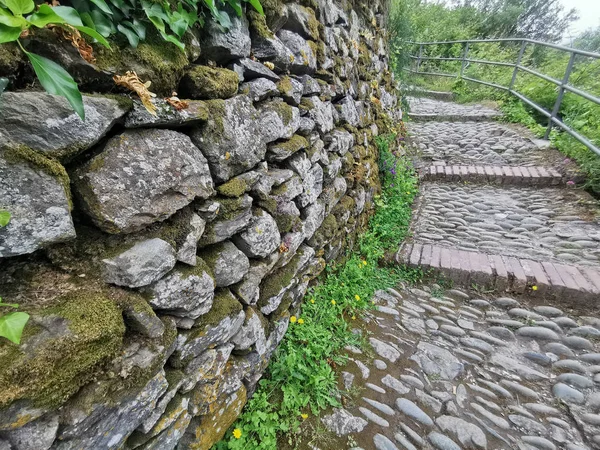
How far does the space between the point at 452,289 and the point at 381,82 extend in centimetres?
325

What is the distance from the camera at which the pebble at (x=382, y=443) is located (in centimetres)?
156

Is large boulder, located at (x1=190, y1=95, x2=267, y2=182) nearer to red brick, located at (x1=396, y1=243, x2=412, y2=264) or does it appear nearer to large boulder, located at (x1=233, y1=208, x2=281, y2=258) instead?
large boulder, located at (x1=233, y1=208, x2=281, y2=258)

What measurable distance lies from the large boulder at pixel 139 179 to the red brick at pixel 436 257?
2.44 meters

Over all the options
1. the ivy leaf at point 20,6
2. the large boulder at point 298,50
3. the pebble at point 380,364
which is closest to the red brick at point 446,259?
the pebble at point 380,364

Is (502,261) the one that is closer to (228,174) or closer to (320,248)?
(320,248)

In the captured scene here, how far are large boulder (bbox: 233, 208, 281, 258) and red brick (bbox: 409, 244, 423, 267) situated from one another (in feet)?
5.82

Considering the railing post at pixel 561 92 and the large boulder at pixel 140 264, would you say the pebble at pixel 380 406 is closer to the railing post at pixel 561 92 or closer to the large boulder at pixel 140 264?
the large boulder at pixel 140 264

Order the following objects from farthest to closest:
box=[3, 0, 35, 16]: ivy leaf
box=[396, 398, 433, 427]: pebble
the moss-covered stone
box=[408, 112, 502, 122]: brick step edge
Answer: box=[408, 112, 502, 122]: brick step edge, box=[396, 398, 433, 427]: pebble, the moss-covered stone, box=[3, 0, 35, 16]: ivy leaf

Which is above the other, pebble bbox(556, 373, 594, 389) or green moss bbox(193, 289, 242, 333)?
green moss bbox(193, 289, 242, 333)

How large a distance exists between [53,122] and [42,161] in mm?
106

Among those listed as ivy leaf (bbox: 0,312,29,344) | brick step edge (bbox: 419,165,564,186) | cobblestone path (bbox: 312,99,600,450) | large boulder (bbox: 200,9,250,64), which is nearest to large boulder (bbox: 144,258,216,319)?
ivy leaf (bbox: 0,312,29,344)

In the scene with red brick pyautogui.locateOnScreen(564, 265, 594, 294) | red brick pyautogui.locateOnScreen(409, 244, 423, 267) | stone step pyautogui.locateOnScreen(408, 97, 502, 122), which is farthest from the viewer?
stone step pyautogui.locateOnScreen(408, 97, 502, 122)

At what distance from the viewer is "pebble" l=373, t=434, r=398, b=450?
156 cm

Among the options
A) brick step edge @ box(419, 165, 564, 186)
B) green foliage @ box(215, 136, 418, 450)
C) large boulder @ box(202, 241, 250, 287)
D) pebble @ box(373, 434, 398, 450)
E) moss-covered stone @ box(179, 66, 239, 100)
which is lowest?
brick step edge @ box(419, 165, 564, 186)
